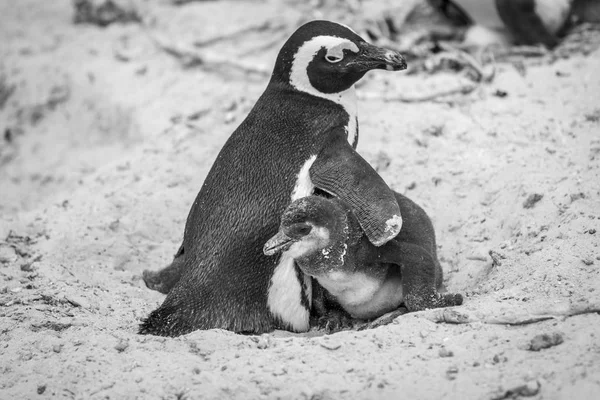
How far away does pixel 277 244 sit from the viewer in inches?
123

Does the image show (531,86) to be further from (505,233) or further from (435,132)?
(505,233)

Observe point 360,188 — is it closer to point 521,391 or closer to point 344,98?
point 344,98

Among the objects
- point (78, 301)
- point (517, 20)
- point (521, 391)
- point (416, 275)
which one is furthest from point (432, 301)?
point (517, 20)

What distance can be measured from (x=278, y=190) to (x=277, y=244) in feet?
1.02

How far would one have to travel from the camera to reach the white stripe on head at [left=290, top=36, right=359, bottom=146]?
3518mm

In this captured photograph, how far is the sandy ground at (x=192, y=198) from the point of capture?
2.75m

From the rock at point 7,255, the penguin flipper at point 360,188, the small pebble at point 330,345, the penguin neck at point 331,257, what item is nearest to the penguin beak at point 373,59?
the penguin flipper at point 360,188

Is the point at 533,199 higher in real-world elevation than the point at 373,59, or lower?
lower

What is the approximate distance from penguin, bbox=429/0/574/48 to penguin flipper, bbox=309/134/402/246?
2815 mm

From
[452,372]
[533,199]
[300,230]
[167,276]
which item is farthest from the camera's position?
[533,199]

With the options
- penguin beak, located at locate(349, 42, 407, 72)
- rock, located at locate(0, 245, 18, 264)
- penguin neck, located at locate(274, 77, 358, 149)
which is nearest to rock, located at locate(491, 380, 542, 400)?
penguin neck, located at locate(274, 77, 358, 149)

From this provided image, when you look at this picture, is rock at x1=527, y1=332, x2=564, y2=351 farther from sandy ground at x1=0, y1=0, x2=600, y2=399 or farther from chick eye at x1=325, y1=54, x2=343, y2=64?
chick eye at x1=325, y1=54, x2=343, y2=64

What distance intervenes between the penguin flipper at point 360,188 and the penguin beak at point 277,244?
0.30 metres

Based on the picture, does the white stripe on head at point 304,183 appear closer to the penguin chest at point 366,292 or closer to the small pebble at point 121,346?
the penguin chest at point 366,292
